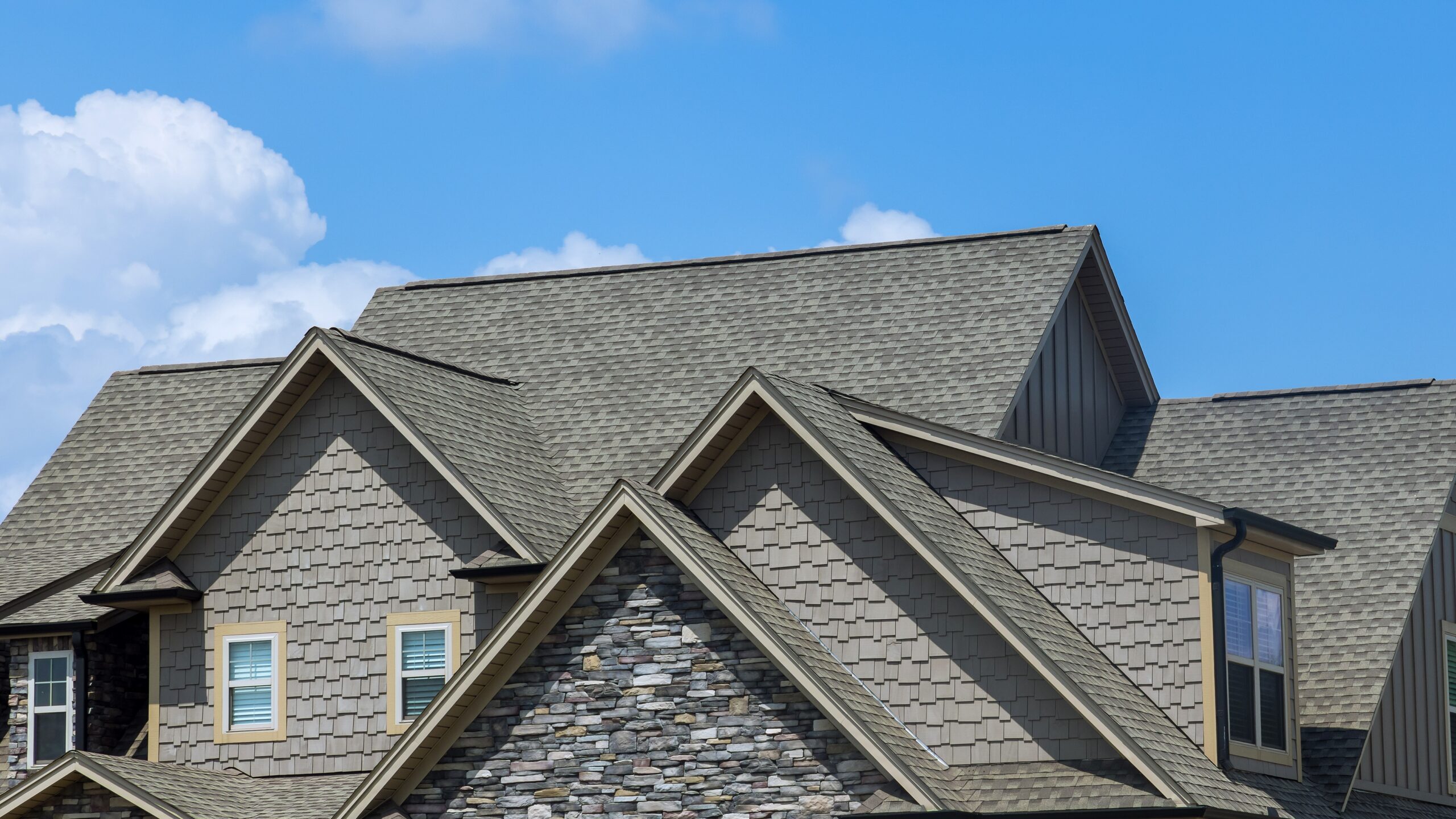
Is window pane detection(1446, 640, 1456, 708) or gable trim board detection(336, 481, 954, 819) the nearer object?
gable trim board detection(336, 481, 954, 819)

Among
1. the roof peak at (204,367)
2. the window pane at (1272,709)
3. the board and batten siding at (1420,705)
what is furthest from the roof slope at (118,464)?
the board and batten siding at (1420,705)

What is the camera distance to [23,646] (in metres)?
22.5

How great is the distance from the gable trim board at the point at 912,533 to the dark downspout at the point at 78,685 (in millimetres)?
7600

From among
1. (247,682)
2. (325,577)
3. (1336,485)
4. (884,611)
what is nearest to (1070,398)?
(1336,485)

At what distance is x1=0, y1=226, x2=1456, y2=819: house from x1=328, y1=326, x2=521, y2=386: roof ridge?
0.20m

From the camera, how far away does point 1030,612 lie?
17953 mm

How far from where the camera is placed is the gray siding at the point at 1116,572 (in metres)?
18.2

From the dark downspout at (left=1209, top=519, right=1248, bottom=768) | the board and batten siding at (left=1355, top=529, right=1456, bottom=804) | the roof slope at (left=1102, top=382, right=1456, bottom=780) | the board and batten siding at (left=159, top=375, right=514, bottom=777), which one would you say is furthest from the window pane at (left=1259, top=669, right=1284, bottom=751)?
the board and batten siding at (left=159, top=375, right=514, bottom=777)

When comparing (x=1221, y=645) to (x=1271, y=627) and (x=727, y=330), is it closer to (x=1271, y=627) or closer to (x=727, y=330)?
(x=1271, y=627)

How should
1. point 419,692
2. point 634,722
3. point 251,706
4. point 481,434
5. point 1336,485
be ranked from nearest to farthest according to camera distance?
point 634,722, point 419,692, point 251,706, point 481,434, point 1336,485

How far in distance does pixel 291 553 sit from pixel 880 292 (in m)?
8.98

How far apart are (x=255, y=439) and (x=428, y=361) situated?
2672 millimetres

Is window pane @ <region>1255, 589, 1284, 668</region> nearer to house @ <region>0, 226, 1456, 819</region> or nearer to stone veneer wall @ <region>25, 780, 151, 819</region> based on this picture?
house @ <region>0, 226, 1456, 819</region>

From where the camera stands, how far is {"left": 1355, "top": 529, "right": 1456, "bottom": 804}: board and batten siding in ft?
70.1
